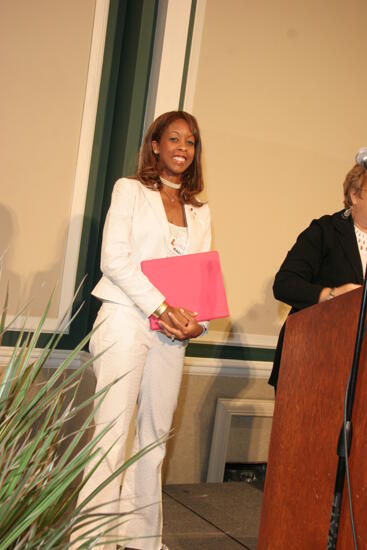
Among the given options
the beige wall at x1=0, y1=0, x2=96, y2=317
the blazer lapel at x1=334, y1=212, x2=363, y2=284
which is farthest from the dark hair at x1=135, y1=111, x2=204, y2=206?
the beige wall at x1=0, y1=0, x2=96, y2=317

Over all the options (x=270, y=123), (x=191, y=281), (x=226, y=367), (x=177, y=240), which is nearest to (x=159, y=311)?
(x=191, y=281)

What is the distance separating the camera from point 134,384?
8.66ft

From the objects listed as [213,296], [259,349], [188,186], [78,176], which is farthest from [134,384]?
[259,349]

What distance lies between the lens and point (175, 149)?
9.48 ft

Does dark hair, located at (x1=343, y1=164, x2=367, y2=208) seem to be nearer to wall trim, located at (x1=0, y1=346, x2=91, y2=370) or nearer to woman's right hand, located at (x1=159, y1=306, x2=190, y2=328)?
woman's right hand, located at (x1=159, y1=306, x2=190, y2=328)

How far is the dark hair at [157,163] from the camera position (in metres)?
2.90

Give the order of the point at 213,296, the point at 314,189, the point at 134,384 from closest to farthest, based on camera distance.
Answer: the point at 134,384 < the point at 213,296 < the point at 314,189

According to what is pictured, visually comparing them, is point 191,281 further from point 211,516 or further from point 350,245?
point 211,516

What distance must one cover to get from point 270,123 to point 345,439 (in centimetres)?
298

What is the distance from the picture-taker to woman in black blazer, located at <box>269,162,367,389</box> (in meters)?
2.84

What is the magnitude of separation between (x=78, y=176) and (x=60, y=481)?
2907 millimetres

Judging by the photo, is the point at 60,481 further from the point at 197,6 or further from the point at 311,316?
the point at 197,6

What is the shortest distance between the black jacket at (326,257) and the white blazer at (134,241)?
36cm

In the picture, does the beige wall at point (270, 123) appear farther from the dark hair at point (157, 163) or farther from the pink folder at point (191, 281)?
the pink folder at point (191, 281)
